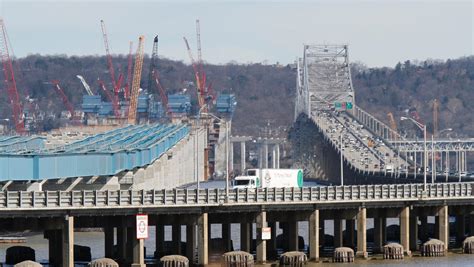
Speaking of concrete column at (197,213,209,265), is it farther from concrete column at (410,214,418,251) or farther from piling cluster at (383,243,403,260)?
concrete column at (410,214,418,251)

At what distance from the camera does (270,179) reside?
424ft

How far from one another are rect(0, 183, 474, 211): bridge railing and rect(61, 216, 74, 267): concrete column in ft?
2.75

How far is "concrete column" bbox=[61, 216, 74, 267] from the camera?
8788 centimetres

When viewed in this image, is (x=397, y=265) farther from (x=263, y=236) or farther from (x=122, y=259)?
(x=122, y=259)

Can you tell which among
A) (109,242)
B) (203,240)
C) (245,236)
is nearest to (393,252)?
(245,236)

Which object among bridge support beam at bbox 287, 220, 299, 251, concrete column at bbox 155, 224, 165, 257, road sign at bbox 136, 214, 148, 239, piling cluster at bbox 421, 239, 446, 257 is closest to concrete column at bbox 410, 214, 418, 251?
piling cluster at bbox 421, 239, 446, 257

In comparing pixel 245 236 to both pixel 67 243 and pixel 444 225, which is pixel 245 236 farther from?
pixel 67 243

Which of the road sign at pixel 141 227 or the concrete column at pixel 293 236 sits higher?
the road sign at pixel 141 227

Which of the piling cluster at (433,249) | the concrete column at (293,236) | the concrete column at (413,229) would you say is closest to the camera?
the concrete column at (293,236)

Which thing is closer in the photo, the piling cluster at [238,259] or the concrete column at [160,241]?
the piling cluster at [238,259]

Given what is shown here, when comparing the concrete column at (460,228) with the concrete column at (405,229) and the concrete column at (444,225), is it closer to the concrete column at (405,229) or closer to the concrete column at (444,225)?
the concrete column at (444,225)

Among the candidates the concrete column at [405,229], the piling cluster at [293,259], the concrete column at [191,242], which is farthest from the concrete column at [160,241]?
the concrete column at [405,229]

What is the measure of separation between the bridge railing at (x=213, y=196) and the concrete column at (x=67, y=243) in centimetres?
84

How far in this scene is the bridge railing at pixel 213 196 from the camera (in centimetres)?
8819
